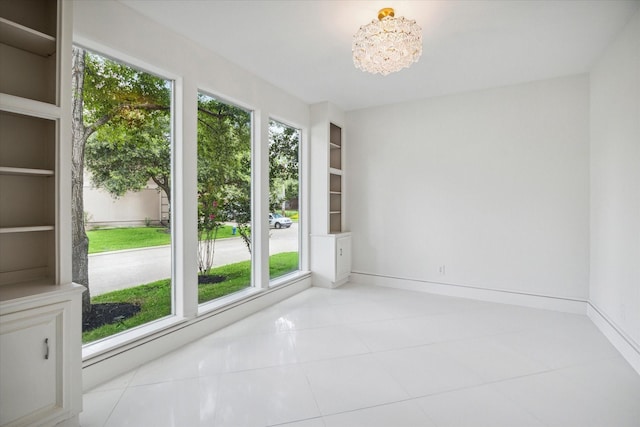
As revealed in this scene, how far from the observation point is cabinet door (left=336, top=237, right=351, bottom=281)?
15.6 ft

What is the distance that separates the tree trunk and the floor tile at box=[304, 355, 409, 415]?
1.86 m

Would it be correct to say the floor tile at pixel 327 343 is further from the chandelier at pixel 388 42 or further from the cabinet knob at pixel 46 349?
the chandelier at pixel 388 42

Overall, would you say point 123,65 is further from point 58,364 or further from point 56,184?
point 58,364

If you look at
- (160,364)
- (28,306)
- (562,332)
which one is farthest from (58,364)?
(562,332)

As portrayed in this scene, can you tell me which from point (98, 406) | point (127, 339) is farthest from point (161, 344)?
point (98, 406)

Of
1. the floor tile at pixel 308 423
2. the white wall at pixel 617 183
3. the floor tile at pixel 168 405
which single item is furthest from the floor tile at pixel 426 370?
the white wall at pixel 617 183

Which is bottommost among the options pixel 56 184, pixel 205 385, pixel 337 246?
pixel 205 385

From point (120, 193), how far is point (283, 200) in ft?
7.42

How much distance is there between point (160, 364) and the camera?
8.18 feet

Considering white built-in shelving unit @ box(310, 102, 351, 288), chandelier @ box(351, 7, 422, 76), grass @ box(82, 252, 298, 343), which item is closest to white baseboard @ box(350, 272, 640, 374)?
white built-in shelving unit @ box(310, 102, 351, 288)

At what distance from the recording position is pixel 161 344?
2643 millimetres

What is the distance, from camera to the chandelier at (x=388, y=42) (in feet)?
7.30

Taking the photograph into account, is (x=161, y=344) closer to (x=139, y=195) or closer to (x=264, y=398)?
(x=264, y=398)

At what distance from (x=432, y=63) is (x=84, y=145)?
3.42 m
